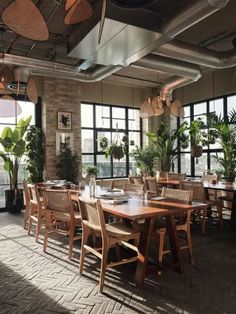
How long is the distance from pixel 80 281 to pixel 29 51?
5634mm

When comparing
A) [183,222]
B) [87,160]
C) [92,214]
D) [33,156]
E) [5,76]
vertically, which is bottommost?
[183,222]

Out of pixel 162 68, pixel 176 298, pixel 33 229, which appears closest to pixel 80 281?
pixel 176 298

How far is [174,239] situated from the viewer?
3.34 meters

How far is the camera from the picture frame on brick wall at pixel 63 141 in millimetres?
8102

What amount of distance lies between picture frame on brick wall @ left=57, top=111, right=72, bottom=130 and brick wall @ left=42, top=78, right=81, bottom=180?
0.08m

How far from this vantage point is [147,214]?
2852 mm

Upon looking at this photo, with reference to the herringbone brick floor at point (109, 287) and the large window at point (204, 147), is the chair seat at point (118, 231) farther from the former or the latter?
the large window at point (204, 147)

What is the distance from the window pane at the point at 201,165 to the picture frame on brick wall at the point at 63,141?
3903 millimetres

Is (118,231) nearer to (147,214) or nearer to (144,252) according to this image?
(144,252)

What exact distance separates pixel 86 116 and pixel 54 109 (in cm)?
131

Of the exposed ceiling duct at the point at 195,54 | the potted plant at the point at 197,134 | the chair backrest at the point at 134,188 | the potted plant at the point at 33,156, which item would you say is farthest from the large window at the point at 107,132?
the chair backrest at the point at 134,188

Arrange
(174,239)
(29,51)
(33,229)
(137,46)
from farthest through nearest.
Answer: (29,51)
(33,229)
(137,46)
(174,239)

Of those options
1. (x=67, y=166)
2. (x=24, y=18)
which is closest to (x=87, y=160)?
(x=67, y=166)

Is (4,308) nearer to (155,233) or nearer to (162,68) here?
(155,233)
